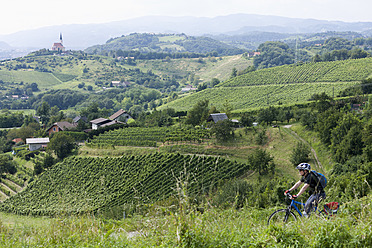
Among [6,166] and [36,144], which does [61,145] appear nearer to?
[6,166]

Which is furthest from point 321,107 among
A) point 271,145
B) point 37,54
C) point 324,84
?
point 37,54

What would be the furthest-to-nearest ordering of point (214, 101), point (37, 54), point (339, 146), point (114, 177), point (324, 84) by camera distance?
point (37, 54), point (214, 101), point (324, 84), point (114, 177), point (339, 146)

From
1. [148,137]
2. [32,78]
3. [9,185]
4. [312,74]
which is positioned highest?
[312,74]

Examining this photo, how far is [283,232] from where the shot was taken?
4.61 metres

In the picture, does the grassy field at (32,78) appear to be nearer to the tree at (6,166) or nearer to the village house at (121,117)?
the village house at (121,117)

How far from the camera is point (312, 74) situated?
78.1m

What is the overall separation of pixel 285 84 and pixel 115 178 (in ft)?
188

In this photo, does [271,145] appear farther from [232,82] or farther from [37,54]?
[37,54]

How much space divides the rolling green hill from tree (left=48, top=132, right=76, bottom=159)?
3174 centimetres

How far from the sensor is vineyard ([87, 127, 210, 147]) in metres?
35.3

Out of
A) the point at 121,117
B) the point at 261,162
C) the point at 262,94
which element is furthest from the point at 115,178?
the point at 262,94

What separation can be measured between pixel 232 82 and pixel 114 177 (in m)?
62.4

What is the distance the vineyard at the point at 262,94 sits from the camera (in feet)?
205

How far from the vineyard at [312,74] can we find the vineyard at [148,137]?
45643 mm
